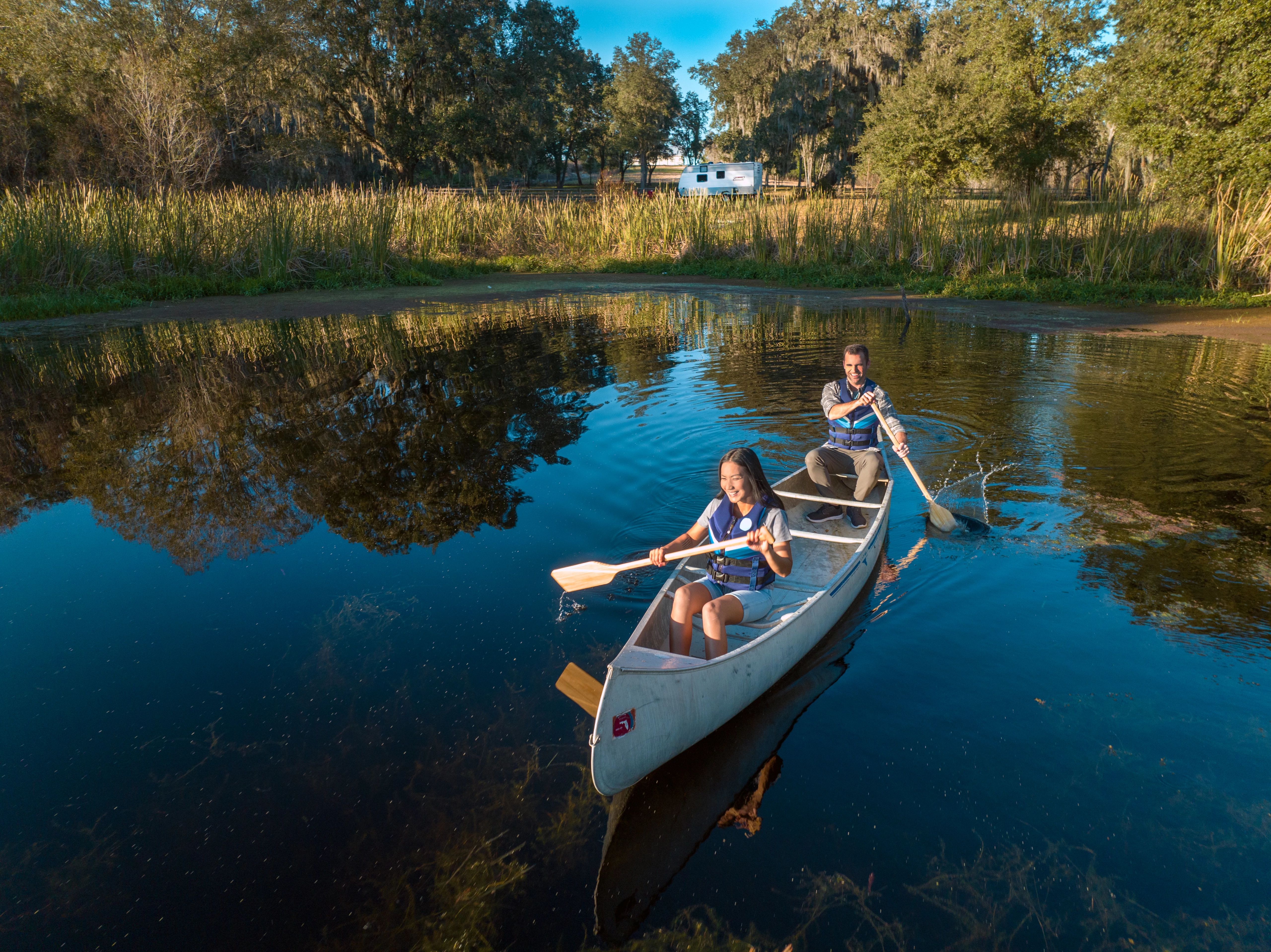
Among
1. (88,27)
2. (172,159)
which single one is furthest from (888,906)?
(88,27)

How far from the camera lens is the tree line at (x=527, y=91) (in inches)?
725

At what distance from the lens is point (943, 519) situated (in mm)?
6176

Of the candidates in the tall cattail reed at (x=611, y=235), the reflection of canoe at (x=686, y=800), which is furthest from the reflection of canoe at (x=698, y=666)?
the tall cattail reed at (x=611, y=235)

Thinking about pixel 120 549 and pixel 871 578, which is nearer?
pixel 871 578

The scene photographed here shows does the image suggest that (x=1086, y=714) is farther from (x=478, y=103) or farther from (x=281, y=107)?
(x=478, y=103)

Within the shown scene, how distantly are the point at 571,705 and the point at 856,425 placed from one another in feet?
12.8

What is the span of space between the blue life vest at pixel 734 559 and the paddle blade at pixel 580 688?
1.30m

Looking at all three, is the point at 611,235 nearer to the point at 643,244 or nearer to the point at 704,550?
the point at 643,244

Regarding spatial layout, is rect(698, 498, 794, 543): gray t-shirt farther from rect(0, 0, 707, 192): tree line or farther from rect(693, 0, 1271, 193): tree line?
rect(0, 0, 707, 192): tree line

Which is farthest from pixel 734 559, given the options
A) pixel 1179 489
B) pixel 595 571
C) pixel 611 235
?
pixel 611 235

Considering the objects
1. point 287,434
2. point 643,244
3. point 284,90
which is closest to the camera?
point 287,434

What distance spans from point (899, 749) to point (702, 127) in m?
68.8

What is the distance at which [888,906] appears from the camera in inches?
115

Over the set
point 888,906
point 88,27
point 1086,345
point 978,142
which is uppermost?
point 88,27
